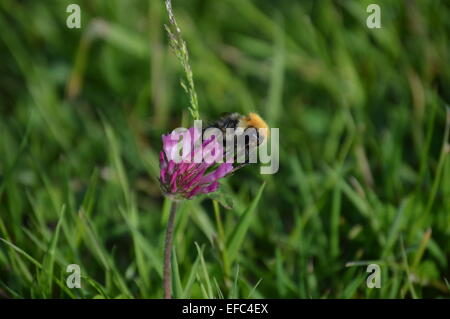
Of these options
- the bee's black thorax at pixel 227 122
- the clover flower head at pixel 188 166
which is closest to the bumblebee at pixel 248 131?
the bee's black thorax at pixel 227 122

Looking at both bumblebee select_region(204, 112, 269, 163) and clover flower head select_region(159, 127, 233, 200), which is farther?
bumblebee select_region(204, 112, 269, 163)

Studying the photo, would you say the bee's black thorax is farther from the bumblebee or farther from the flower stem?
the flower stem

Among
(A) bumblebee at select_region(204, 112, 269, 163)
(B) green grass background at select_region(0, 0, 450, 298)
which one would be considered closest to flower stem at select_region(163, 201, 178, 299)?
(B) green grass background at select_region(0, 0, 450, 298)

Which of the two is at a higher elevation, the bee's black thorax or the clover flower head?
the bee's black thorax

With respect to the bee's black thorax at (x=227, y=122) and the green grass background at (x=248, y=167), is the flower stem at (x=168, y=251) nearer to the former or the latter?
the green grass background at (x=248, y=167)

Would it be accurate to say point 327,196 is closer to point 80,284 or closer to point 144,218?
point 144,218

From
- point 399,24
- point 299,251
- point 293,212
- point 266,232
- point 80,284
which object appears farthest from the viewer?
point 399,24

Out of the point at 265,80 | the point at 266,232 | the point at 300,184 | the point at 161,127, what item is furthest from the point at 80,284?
the point at 265,80

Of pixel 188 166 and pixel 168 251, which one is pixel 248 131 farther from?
pixel 168 251

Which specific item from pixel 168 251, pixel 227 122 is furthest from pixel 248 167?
pixel 168 251
